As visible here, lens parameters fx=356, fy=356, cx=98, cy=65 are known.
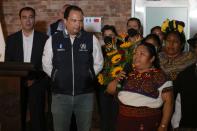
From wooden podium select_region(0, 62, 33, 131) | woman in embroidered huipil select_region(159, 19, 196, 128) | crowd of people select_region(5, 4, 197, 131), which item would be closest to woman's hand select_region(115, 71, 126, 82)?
crowd of people select_region(5, 4, 197, 131)

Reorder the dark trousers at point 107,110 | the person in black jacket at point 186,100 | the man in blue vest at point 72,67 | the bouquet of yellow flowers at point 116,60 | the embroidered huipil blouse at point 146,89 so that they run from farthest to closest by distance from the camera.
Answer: the dark trousers at point 107,110
the man in blue vest at point 72,67
the bouquet of yellow flowers at point 116,60
the person in black jacket at point 186,100
the embroidered huipil blouse at point 146,89

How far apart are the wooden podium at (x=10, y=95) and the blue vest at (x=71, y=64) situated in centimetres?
68

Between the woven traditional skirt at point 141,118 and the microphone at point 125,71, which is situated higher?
the microphone at point 125,71

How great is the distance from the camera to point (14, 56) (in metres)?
3.69

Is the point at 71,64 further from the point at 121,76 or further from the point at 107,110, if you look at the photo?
the point at 107,110

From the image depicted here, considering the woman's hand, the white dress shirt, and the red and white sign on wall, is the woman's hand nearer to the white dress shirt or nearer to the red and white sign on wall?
the white dress shirt

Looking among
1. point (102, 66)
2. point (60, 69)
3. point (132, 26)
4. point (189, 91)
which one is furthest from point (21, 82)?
point (132, 26)

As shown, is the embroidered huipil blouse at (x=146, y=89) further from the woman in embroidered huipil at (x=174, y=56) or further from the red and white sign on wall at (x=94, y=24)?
the red and white sign on wall at (x=94, y=24)

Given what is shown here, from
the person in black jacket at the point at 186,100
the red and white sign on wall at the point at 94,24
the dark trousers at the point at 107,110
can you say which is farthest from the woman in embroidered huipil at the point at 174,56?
the red and white sign on wall at the point at 94,24

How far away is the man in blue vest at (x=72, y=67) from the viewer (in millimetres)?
2973

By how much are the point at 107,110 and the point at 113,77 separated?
995 mm

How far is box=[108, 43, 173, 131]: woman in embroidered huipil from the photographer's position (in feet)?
8.46

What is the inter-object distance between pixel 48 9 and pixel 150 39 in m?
2.61

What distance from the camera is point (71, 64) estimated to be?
9.76 ft
